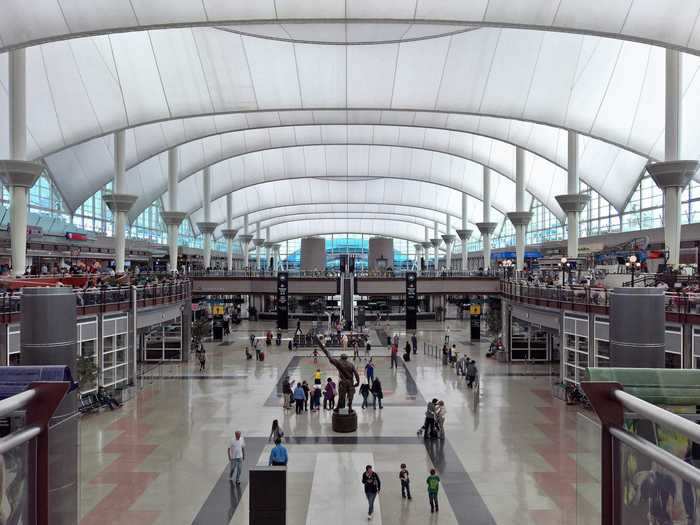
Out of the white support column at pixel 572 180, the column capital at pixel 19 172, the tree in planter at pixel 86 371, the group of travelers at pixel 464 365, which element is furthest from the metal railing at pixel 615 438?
the white support column at pixel 572 180

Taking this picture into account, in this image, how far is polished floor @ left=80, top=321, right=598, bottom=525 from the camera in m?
12.0

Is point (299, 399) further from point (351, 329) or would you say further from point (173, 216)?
point (173, 216)

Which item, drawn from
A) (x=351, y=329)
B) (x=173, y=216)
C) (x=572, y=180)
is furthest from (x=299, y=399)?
(x=173, y=216)

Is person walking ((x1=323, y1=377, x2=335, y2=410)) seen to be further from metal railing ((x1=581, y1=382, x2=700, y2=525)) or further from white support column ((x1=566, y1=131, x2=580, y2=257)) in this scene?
white support column ((x1=566, y1=131, x2=580, y2=257))

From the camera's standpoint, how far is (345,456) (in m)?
15.6

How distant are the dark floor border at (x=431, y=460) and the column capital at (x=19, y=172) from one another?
15.6 meters

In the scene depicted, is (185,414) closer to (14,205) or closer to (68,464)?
(14,205)

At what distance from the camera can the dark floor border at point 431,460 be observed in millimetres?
12006

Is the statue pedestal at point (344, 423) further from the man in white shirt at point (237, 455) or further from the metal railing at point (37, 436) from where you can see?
the metal railing at point (37, 436)

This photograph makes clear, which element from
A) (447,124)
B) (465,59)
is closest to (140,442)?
(465,59)

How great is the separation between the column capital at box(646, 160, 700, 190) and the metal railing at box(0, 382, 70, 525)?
80.0ft

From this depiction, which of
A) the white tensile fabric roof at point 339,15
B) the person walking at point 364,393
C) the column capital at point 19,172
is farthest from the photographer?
the column capital at point 19,172

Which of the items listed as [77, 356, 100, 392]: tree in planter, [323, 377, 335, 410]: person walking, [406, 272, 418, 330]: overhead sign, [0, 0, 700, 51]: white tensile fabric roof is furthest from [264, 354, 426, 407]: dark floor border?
[406, 272, 418, 330]: overhead sign

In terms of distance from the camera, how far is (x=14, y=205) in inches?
990
